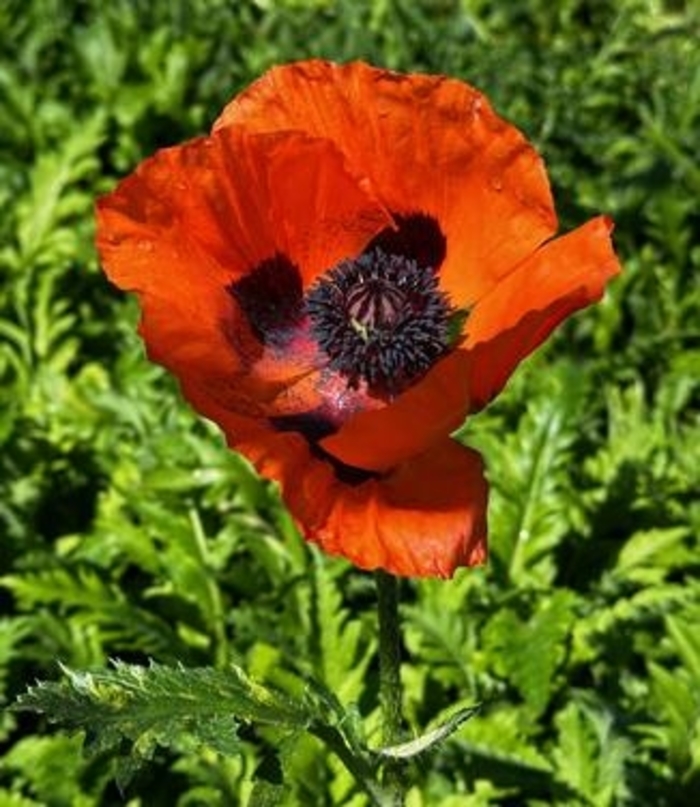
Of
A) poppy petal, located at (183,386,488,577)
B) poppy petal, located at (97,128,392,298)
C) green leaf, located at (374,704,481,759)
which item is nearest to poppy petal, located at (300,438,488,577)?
poppy petal, located at (183,386,488,577)

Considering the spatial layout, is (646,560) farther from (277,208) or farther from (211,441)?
(277,208)

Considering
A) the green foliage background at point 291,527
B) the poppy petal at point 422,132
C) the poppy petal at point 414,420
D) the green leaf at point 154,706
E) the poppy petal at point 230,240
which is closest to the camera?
the poppy petal at point 414,420

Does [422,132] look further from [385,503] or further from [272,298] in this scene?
[385,503]

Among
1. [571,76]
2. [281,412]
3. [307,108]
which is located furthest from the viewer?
[571,76]

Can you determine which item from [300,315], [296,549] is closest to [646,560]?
[296,549]

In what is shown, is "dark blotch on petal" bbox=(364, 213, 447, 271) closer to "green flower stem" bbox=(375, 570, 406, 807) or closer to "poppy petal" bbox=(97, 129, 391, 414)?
"poppy petal" bbox=(97, 129, 391, 414)

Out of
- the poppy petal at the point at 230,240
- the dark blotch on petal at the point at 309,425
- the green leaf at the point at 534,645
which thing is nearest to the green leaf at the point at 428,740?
the dark blotch on petal at the point at 309,425

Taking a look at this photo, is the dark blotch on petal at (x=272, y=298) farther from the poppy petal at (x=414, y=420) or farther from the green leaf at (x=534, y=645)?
the green leaf at (x=534, y=645)
